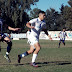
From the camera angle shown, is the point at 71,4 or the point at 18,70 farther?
the point at 71,4

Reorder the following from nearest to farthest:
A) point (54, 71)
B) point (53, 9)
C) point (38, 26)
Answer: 1. point (54, 71)
2. point (38, 26)
3. point (53, 9)

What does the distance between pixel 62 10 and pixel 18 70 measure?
97.1 meters

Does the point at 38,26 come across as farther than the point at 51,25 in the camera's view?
No

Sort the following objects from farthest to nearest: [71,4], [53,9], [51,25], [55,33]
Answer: [53,9] < [51,25] < [71,4] < [55,33]

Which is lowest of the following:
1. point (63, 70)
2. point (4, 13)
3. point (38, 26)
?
point (63, 70)

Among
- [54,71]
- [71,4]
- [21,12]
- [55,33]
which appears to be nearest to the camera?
[54,71]

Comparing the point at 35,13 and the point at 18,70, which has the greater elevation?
the point at 35,13

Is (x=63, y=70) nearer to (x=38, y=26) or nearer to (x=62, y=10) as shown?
(x=38, y=26)

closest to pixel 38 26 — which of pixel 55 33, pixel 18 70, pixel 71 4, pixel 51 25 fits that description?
pixel 18 70

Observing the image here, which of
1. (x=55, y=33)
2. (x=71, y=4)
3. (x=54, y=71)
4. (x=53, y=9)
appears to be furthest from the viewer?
(x=53, y=9)

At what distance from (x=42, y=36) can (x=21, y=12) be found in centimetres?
1674

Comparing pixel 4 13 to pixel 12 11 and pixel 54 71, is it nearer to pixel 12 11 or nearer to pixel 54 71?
pixel 12 11

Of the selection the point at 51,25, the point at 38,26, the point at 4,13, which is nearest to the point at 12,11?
the point at 4,13

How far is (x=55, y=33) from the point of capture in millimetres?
58781
